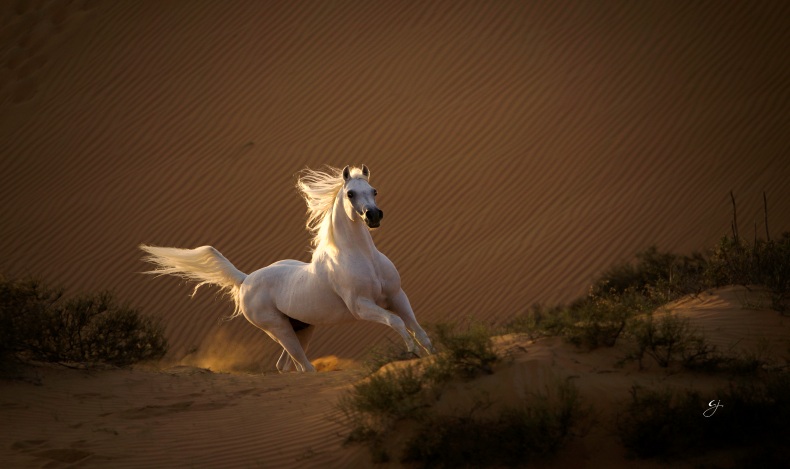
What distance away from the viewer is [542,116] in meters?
17.1

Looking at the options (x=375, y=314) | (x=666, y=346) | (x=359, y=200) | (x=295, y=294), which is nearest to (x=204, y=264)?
(x=295, y=294)

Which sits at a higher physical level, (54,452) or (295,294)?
(295,294)

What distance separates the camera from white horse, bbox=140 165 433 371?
6949mm

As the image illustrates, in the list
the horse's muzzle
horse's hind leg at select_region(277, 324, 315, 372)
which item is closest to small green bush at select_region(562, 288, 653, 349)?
the horse's muzzle

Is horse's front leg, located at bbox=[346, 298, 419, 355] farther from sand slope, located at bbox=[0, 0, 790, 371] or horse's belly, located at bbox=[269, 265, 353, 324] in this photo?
sand slope, located at bbox=[0, 0, 790, 371]

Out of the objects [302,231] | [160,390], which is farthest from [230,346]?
[160,390]

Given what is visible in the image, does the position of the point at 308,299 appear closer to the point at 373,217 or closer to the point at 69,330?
the point at 373,217

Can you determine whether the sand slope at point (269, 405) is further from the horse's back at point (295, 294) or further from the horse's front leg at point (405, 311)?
the horse's back at point (295, 294)

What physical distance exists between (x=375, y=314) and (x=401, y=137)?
36.3 feet

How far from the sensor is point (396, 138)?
1738cm

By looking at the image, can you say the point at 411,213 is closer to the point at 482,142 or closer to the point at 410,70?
the point at 482,142

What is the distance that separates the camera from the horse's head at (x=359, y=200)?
260 inches

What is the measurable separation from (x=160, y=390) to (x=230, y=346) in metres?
6.26

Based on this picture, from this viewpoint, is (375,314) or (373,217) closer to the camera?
(373,217)
